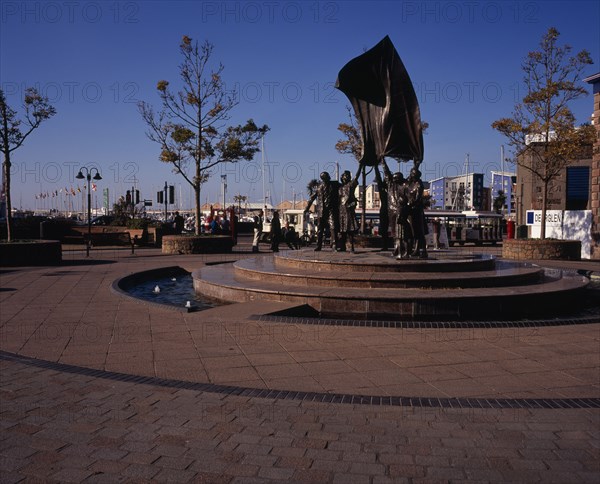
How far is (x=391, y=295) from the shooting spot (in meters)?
Result: 9.01

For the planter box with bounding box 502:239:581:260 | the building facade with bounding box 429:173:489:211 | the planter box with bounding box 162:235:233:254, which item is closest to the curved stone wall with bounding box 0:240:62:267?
the planter box with bounding box 162:235:233:254

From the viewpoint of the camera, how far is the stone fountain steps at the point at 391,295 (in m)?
8.81

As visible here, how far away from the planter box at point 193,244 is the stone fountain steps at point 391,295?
1152 centimetres

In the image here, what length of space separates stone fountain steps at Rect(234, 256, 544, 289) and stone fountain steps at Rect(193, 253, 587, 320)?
20 millimetres

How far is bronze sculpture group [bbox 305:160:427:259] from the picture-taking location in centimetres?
1183

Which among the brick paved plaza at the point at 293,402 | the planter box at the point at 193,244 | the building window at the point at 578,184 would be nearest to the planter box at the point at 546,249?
the planter box at the point at 193,244

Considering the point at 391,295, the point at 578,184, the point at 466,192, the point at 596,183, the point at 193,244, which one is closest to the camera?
the point at 391,295

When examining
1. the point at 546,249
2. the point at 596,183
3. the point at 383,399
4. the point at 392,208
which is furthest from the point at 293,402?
the point at 596,183

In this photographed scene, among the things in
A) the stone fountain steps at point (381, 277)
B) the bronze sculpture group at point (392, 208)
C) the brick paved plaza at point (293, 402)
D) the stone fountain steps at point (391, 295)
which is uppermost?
the bronze sculpture group at point (392, 208)

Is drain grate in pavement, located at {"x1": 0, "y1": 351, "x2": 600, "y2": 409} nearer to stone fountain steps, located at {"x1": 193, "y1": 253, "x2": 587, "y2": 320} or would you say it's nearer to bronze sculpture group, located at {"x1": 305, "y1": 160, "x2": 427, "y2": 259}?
stone fountain steps, located at {"x1": 193, "y1": 253, "x2": 587, "y2": 320}

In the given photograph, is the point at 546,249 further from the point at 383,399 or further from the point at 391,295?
the point at 383,399

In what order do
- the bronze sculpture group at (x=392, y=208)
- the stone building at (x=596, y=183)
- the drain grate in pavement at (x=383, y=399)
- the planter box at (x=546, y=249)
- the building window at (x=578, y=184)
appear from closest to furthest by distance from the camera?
1. the drain grate in pavement at (x=383, y=399)
2. the bronze sculpture group at (x=392, y=208)
3. the planter box at (x=546, y=249)
4. the stone building at (x=596, y=183)
5. the building window at (x=578, y=184)

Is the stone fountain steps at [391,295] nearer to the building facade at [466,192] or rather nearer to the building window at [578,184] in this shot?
the building window at [578,184]

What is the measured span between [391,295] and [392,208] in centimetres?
383
